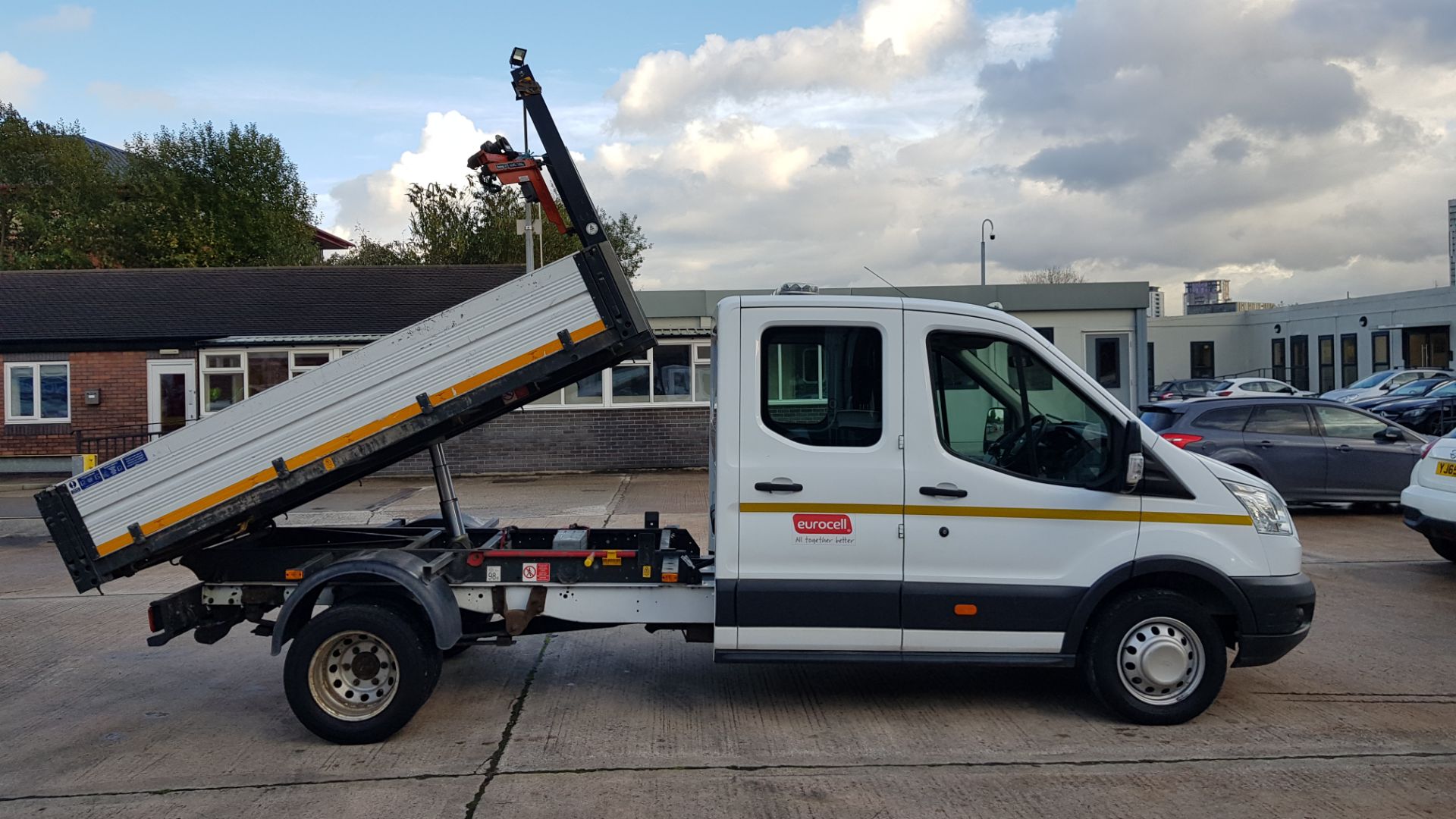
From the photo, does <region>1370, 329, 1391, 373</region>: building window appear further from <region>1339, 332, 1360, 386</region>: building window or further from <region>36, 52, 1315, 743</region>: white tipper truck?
<region>36, 52, 1315, 743</region>: white tipper truck

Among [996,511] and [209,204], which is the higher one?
[209,204]

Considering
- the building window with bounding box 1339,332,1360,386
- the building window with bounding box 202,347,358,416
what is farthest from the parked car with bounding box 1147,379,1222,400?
the building window with bounding box 202,347,358,416

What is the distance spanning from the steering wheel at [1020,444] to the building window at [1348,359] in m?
42.6

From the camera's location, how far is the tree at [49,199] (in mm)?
41781

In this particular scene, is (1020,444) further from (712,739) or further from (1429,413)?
(1429,413)

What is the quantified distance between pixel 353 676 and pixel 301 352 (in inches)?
635

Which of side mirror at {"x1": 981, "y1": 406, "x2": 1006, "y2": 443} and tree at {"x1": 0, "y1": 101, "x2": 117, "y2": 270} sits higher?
tree at {"x1": 0, "y1": 101, "x2": 117, "y2": 270}

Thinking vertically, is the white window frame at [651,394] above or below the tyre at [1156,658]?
above

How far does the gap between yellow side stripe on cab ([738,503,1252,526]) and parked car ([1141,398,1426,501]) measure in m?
7.87

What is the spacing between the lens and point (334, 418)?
5.55 meters

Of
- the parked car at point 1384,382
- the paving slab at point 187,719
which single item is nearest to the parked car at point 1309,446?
the paving slab at point 187,719

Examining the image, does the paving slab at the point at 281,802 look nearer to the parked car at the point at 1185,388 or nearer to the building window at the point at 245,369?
the building window at the point at 245,369

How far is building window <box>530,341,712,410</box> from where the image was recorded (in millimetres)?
20750

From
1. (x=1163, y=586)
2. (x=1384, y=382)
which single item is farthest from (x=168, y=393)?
(x=1384, y=382)
